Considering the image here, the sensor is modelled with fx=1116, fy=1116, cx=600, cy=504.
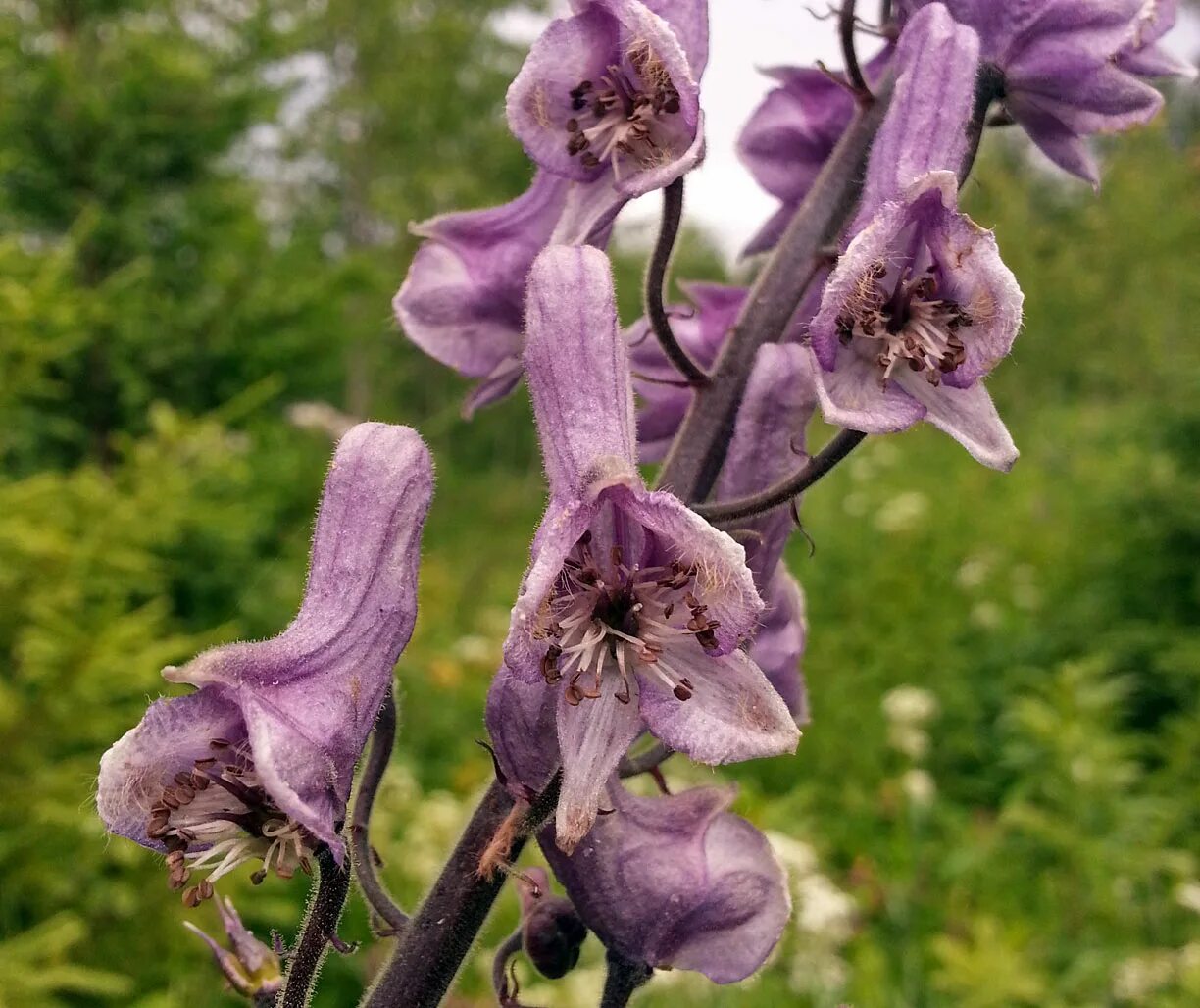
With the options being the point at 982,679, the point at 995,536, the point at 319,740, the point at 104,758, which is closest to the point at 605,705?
the point at 319,740

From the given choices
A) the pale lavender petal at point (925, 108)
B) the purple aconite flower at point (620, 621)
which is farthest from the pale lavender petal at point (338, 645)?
the pale lavender petal at point (925, 108)

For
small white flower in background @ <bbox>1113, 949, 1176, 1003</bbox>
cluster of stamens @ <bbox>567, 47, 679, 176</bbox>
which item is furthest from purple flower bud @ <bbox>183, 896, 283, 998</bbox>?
small white flower in background @ <bbox>1113, 949, 1176, 1003</bbox>

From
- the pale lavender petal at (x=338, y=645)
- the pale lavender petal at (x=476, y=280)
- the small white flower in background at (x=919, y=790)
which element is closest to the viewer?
the pale lavender petal at (x=338, y=645)

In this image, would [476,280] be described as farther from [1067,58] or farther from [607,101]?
[1067,58]

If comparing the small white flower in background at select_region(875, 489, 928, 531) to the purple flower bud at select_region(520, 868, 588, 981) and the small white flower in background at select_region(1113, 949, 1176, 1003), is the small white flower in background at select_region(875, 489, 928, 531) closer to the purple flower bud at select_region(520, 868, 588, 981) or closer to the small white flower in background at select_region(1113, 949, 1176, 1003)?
the small white flower in background at select_region(1113, 949, 1176, 1003)

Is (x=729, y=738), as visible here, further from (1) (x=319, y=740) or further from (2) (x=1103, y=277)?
(2) (x=1103, y=277)

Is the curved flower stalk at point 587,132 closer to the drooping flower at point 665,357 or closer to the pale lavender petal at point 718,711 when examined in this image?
the drooping flower at point 665,357
